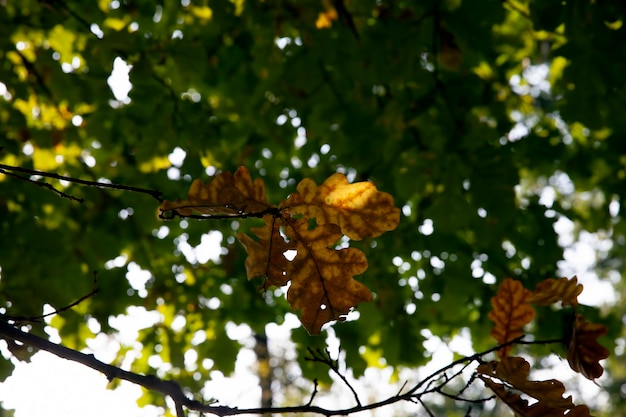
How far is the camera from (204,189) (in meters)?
1.06

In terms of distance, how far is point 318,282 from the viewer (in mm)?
1146

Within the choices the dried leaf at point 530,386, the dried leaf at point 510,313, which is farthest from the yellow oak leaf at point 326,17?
the dried leaf at point 530,386

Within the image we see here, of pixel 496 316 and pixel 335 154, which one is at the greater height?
pixel 335 154

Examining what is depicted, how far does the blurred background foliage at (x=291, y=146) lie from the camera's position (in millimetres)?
2494

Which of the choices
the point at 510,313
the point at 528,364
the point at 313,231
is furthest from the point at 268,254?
the point at 510,313

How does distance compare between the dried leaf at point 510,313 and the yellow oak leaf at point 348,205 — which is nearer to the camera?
the yellow oak leaf at point 348,205

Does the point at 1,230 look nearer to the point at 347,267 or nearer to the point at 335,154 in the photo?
the point at 335,154

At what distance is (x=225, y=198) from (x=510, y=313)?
800 mm

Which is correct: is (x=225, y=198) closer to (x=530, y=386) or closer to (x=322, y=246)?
(x=322, y=246)

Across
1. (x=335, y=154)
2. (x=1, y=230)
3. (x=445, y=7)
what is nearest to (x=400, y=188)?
(x=335, y=154)

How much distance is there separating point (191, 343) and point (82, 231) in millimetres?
907

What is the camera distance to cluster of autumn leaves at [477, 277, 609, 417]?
110 centimetres

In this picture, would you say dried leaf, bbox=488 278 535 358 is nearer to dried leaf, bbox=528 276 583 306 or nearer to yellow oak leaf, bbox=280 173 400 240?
dried leaf, bbox=528 276 583 306

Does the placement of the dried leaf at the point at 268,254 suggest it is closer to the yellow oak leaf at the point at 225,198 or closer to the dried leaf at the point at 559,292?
the yellow oak leaf at the point at 225,198
